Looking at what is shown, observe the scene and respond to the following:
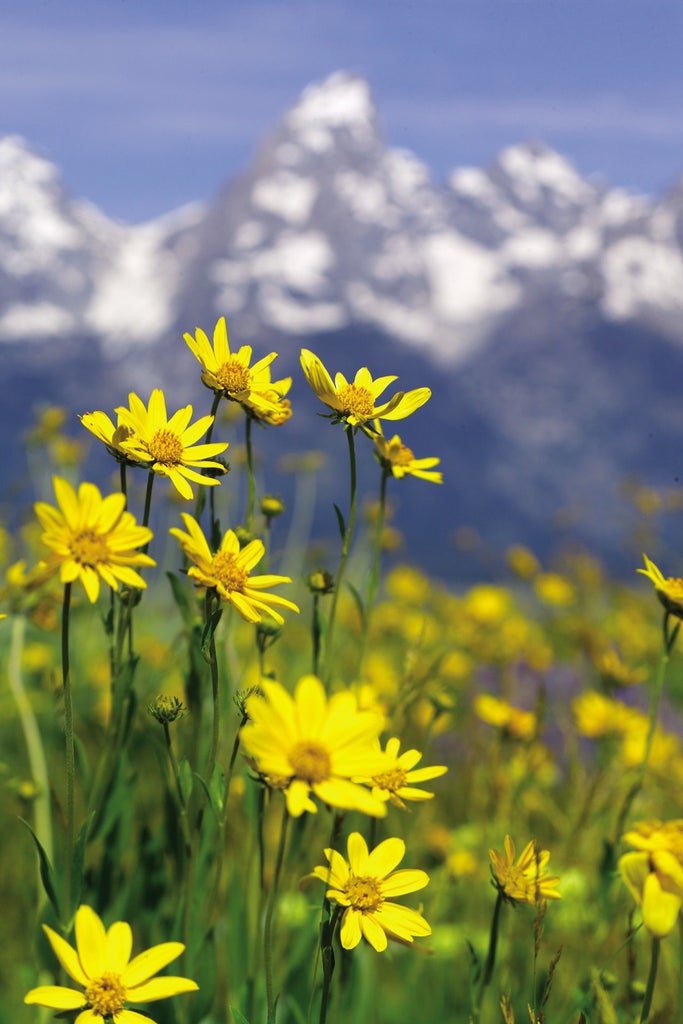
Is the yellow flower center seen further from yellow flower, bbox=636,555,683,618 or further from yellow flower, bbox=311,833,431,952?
yellow flower, bbox=636,555,683,618

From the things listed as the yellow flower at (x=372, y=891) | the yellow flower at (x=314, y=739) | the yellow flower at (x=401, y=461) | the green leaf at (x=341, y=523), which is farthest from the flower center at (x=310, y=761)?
the yellow flower at (x=401, y=461)

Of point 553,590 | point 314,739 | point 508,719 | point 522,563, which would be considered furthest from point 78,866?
point 553,590

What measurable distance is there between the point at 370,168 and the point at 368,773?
110587 millimetres

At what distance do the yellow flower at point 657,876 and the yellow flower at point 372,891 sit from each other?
0.59 ft

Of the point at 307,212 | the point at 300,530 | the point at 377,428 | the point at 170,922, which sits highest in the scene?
the point at 307,212

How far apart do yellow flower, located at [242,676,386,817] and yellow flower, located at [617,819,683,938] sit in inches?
11.0

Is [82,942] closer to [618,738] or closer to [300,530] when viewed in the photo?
[618,738]

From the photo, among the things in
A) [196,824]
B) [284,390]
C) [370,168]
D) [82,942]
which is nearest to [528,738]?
[196,824]

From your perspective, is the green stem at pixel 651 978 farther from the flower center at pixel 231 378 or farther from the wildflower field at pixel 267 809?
the flower center at pixel 231 378

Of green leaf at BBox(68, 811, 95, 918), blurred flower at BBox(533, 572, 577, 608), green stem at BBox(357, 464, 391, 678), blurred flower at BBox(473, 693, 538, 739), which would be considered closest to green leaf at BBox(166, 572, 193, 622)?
green stem at BBox(357, 464, 391, 678)

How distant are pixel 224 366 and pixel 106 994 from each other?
577mm

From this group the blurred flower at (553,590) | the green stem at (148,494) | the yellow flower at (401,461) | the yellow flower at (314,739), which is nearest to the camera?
the yellow flower at (314,739)

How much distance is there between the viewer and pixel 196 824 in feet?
3.27

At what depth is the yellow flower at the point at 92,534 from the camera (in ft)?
2.13
